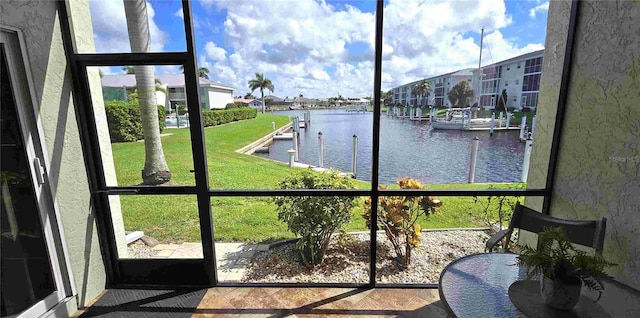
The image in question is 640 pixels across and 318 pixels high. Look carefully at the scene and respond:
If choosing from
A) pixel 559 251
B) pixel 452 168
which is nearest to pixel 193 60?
pixel 559 251

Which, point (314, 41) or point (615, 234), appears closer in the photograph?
point (615, 234)

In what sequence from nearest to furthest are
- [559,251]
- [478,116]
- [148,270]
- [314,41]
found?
[559,251] < [148,270] < [478,116] < [314,41]

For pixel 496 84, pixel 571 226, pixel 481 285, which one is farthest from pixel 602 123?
pixel 496 84

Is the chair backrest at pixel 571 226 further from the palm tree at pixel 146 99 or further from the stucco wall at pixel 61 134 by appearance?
the stucco wall at pixel 61 134

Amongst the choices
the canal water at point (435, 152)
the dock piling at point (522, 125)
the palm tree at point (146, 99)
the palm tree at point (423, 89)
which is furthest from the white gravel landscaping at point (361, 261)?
the palm tree at point (423, 89)

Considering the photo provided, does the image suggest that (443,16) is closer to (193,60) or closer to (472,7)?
(472,7)

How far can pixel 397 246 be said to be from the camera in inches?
116

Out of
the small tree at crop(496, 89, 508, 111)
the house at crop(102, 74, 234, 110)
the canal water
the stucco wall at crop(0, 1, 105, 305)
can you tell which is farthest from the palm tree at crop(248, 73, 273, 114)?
the small tree at crop(496, 89, 508, 111)

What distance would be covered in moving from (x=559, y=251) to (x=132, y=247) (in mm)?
3096

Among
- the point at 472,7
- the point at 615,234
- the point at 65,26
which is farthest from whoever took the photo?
the point at 472,7

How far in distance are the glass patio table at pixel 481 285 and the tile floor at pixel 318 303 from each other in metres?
0.80

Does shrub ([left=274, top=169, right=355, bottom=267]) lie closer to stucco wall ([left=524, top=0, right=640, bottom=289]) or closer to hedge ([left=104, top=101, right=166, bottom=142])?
hedge ([left=104, top=101, right=166, bottom=142])

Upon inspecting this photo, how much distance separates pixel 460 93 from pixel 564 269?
249cm

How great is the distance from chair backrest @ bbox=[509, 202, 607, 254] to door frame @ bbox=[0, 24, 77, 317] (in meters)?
3.21
